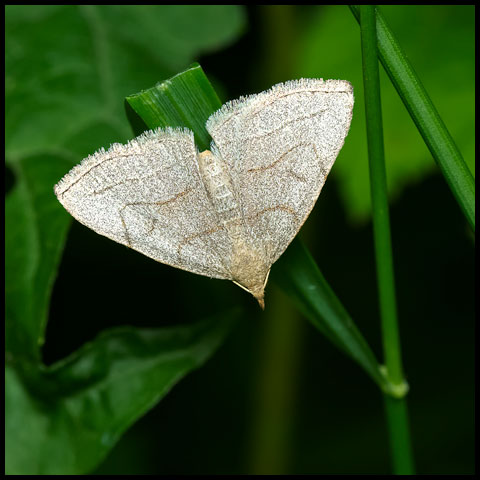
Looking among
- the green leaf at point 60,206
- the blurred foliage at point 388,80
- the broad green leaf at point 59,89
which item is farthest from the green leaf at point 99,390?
the blurred foliage at point 388,80

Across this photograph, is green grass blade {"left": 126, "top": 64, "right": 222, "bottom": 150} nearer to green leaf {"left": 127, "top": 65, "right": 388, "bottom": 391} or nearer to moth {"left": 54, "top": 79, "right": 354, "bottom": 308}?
green leaf {"left": 127, "top": 65, "right": 388, "bottom": 391}

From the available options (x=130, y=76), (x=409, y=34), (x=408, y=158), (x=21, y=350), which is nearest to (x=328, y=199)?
(x=408, y=158)

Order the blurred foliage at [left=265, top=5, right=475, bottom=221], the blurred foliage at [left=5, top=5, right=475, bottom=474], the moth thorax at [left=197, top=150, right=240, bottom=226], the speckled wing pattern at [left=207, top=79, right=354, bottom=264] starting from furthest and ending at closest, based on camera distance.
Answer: the blurred foliage at [left=265, top=5, right=475, bottom=221] → the blurred foliage at [left=5, top=5, right=475, bottom=474] → the moth thorax at [left=197, top=150, right=240, bottom=226] → the speckled wing pattern at [left=207, top=79, right=354, bottom=264]

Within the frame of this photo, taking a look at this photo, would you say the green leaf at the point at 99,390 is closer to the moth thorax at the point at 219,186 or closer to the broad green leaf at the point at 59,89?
the broad green leaf at the point at 59,89

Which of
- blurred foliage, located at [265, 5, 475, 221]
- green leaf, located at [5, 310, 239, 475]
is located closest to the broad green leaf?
green leaf, located at [5, 310, 239, 475]

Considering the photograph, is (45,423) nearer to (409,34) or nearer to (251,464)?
(251,464)
